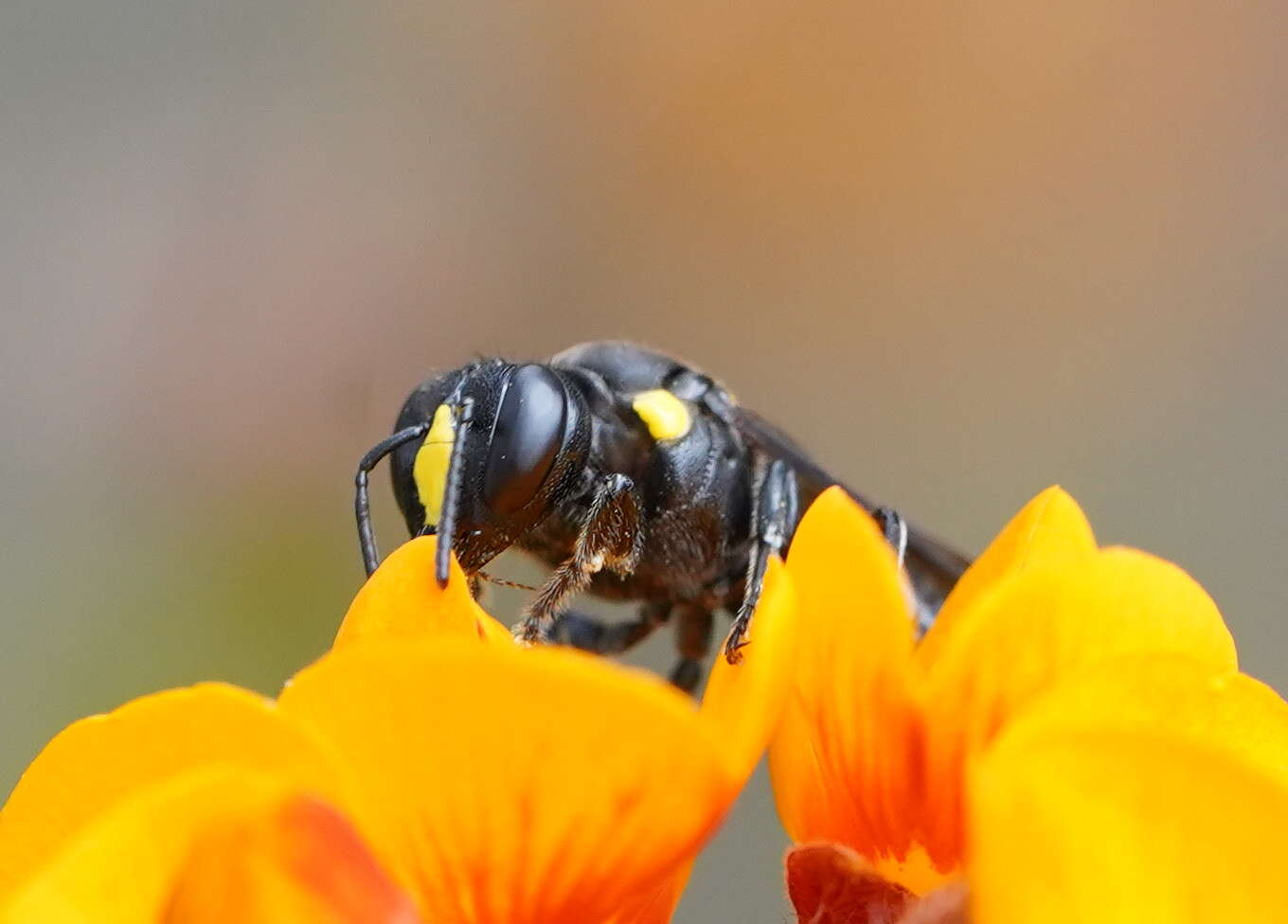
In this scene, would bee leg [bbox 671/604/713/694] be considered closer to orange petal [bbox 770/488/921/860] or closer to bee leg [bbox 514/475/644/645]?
bee leg [bbox 514/475/644/645]

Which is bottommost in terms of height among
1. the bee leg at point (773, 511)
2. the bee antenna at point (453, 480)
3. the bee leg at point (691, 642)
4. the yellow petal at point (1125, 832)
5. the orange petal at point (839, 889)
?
the bee leg at point (691, 642)

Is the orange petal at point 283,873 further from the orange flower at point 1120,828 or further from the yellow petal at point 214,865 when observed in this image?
the orange flower at point 1120,828

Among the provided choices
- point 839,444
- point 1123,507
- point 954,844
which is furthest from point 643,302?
point 954,844

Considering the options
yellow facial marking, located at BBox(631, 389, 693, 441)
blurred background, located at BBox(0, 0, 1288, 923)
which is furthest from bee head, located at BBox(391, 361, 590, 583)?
blurred background, located at BBox(0, 0, 1288, 923)

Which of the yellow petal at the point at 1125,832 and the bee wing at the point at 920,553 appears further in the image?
the bee wing at the point at 920,553

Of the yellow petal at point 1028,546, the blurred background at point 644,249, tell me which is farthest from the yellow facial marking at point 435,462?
the blurred background at point 644,249

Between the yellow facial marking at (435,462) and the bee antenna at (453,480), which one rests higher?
the bee antenna at (453,480)

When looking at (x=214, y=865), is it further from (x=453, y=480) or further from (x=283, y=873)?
(x=453, y=480)
